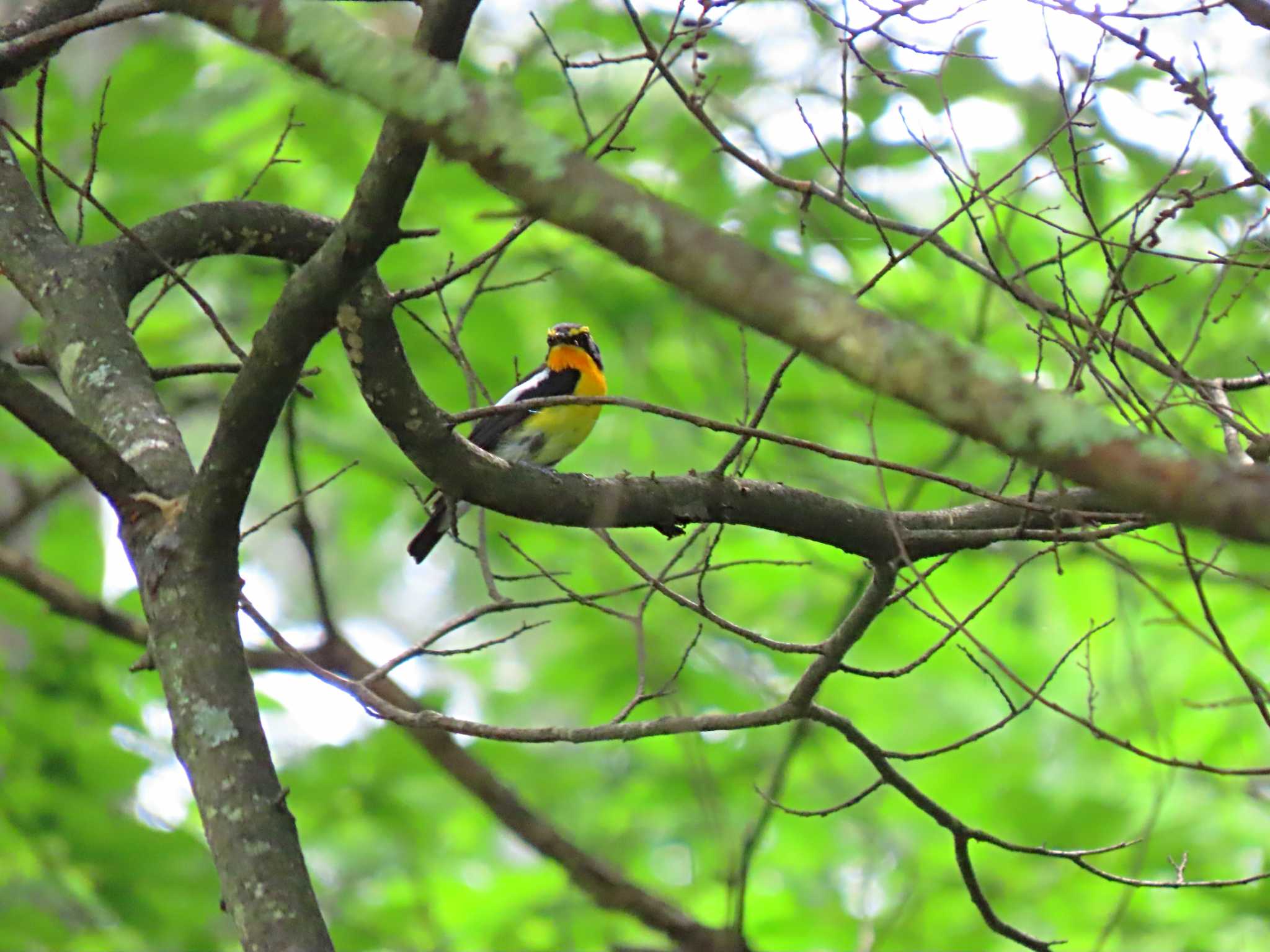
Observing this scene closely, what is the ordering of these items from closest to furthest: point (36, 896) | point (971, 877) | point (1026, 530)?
1. point (1026, 530)
2. point (971, 877)
3. point (36, 896)

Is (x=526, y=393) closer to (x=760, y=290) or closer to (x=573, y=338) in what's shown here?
(x=573, y=338)

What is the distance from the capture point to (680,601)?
8.03 ft

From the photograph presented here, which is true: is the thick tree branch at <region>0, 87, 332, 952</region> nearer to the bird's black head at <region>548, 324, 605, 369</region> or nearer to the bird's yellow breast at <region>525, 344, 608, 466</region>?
the bird's yellow breast at <region>525, 344, 608, 466</region>

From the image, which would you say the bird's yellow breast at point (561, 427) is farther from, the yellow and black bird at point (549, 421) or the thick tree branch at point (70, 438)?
the thick tree branch at point (70, 438)

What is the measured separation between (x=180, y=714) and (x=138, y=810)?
Answer: 2.89 m

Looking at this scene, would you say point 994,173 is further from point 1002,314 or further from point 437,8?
point 437,8

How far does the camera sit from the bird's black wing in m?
6.09

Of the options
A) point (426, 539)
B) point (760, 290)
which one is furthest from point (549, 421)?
point (760, 290)

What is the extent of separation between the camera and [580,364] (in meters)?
6.70

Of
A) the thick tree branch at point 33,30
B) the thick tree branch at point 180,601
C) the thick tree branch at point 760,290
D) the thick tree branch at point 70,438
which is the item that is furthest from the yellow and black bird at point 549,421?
the thick tree branch at point 760,290

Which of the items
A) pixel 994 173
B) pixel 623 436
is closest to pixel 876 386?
pixel 994 173

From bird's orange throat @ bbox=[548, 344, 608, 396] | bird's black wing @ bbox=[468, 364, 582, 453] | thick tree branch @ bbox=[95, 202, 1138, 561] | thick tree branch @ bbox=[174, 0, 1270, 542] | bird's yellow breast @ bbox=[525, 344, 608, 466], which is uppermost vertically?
bird's orange throat @ bbox=[548, 344, 608, 396]

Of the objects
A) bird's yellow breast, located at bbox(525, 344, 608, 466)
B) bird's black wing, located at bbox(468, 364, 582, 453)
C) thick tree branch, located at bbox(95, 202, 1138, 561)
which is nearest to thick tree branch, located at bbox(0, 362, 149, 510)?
thick tree branch, located at bbox(95, 202, 1138, 561)

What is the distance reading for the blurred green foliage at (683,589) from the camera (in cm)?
413
